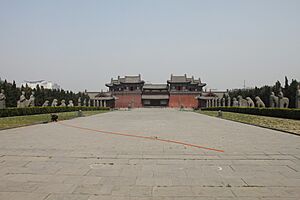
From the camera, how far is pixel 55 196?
3.16m

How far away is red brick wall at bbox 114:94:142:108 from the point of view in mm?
66688

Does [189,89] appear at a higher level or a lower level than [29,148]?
higher

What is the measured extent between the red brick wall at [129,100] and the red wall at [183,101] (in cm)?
949

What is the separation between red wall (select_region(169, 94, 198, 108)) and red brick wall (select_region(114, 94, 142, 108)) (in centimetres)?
949

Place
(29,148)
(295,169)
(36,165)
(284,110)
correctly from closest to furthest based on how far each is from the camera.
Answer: (295,169) < (36,165) < (29,148) < (284,110)

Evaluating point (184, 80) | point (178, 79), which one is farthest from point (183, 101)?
point (178, 79)

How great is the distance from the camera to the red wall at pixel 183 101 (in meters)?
64.9

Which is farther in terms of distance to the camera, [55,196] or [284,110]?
[284,110]

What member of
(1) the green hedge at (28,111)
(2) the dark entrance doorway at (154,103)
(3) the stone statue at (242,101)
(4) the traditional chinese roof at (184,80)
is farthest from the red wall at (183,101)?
(1) the green hedge at (28,111)

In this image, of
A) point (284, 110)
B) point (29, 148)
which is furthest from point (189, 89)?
point (29, 148)

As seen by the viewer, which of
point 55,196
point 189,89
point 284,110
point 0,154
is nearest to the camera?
point 55,196

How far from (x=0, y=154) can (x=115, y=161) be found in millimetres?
3116

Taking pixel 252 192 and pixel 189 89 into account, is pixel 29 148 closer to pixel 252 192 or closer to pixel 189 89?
pixel 252 192

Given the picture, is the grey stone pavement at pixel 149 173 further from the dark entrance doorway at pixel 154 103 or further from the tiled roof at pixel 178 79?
the dark entrance doorway at pixel 154 103
